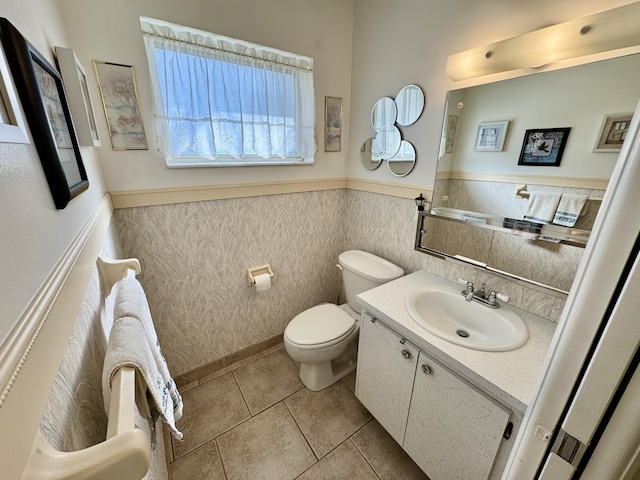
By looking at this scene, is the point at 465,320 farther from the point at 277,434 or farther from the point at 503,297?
the point at 277,434

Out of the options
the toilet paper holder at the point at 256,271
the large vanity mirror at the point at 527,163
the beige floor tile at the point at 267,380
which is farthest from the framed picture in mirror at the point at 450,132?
the beige floor tile at the point at 267,380

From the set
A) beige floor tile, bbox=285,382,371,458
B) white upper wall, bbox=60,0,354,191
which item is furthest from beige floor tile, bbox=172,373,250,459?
white upper wall, bbox=60,0,354,191

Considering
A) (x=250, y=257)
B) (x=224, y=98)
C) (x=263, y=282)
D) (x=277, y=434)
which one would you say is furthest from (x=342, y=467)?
(x=224, y=98)

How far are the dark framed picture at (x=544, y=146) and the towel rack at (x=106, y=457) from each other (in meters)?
1.46

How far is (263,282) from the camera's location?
67.8 inches

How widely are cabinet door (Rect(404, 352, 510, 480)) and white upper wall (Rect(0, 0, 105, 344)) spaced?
116cm

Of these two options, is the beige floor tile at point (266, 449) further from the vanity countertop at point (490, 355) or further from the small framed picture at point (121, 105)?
the small framed picture at point (121, 105)

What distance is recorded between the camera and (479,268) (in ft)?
4.24

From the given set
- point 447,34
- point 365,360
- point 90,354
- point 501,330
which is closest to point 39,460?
point 90,354

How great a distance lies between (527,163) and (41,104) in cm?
151

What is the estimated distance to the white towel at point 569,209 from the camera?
987 mm

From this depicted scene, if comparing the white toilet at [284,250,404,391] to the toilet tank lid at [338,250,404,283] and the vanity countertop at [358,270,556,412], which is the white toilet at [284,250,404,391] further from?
the vanity countertop at [358,270,556,412]

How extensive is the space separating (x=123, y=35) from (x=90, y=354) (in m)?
1.34

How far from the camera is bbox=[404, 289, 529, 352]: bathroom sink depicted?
101 cm
